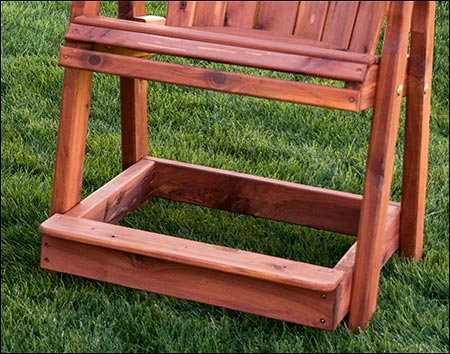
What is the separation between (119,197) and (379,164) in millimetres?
891

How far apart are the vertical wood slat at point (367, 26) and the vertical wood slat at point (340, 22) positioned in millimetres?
14

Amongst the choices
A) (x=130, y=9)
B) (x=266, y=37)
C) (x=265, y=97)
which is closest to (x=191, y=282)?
(x=265, y=97)

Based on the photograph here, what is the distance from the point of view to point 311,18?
8.63ft

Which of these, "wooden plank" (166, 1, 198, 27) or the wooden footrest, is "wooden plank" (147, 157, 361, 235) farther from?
"wooden plank" (166, 1, 198, 27)

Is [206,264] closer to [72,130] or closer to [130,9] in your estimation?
[72,130]

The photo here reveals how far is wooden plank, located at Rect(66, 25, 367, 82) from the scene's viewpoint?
2.45 meters

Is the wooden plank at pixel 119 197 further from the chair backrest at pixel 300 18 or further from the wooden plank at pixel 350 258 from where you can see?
the wooden plank at pixel 350 258

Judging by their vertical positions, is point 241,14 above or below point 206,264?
above

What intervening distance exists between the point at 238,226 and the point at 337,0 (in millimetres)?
865

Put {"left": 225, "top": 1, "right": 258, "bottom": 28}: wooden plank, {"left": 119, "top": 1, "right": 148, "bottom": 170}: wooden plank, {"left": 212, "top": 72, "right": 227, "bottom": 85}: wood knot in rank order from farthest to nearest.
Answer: {"left": 119, "top": 1, "right": 148, "bottom": 170}: wooden plank
{"left": 225, "top": 1, "right": 258, "bottom": 28}: wooden plank
{"left": 212, "top": 72, "right": 227, "bottom": 85}: wood knot

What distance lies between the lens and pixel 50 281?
9.15 feet

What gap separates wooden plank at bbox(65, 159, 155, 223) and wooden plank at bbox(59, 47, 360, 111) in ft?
1.46

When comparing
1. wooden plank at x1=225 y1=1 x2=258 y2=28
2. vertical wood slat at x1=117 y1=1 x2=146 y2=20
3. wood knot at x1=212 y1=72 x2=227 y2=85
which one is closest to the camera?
wood knot at x1=212 y1=72 x2=227 y2=85

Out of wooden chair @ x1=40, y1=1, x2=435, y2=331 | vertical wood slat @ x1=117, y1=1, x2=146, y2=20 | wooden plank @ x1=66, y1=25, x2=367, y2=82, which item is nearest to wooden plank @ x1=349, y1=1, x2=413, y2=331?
wooden chair @ x1=40, y1=1, x2=435, y2=331
